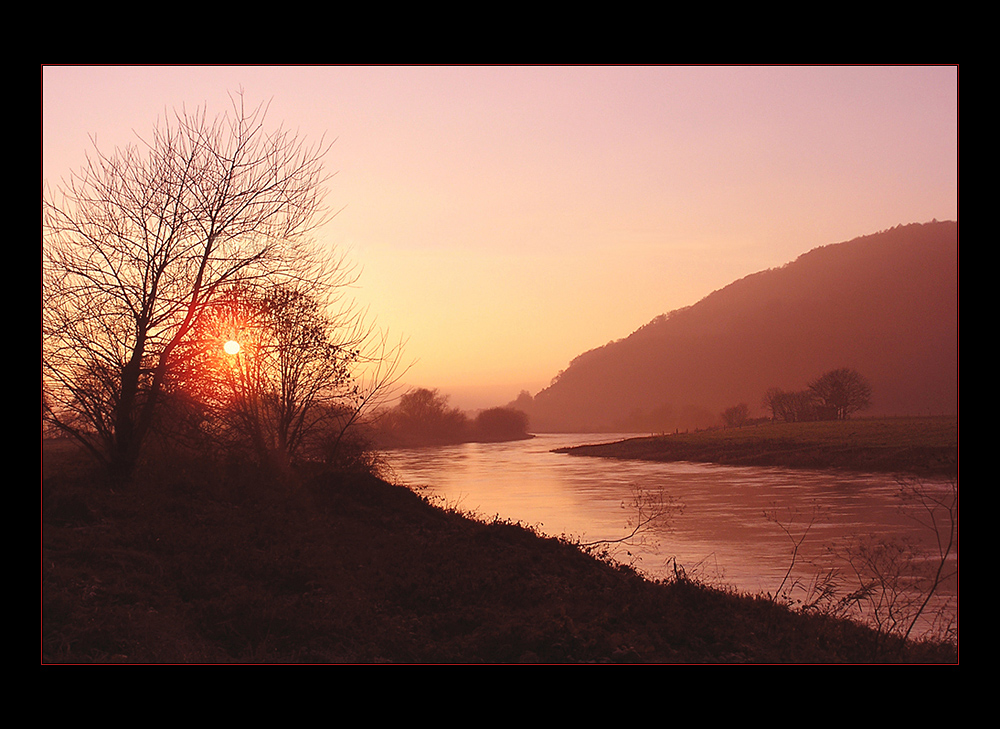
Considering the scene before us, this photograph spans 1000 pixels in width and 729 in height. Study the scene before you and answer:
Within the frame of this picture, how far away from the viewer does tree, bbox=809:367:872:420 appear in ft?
211

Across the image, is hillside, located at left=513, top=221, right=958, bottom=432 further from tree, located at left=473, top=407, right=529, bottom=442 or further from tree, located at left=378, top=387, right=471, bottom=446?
tree, located at left=378, top=387, right=471, bottom=446

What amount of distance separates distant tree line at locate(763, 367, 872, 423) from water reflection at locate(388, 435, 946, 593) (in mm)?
18770

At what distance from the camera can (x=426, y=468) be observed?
45.8 meters

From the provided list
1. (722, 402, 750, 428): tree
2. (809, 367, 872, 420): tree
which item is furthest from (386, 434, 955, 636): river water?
(722, 402, 750, 428): tree

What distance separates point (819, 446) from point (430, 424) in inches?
1207

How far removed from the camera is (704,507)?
29.9 metres

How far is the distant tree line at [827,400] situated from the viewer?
212ft

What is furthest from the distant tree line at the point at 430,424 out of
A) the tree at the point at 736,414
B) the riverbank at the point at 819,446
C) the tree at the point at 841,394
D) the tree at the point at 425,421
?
the tree at the point at 841,394

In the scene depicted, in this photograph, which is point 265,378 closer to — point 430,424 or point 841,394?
point 430,424

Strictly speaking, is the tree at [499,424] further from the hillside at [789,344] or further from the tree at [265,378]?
the tree at [265,378]
